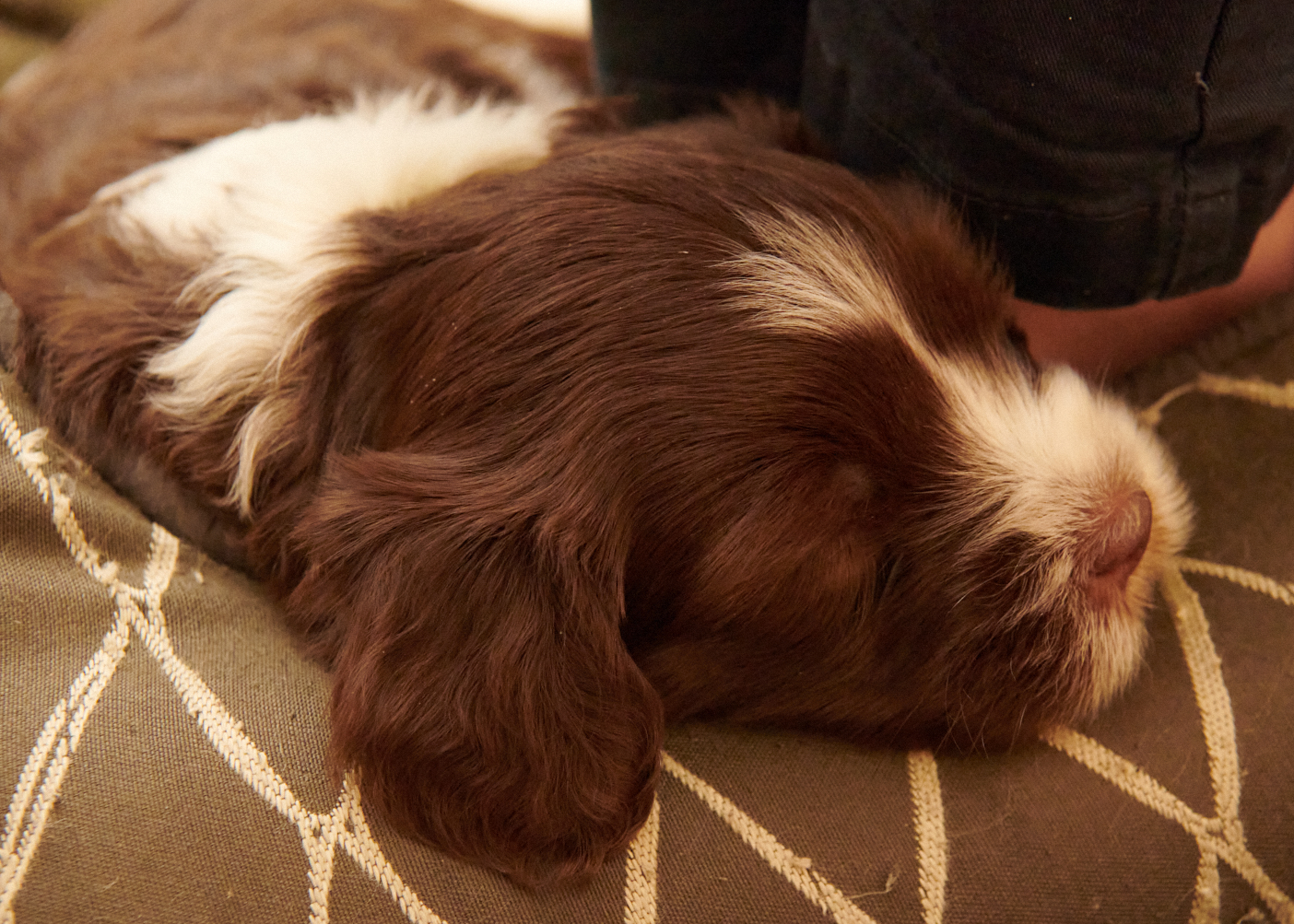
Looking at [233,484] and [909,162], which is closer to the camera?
[233,484]

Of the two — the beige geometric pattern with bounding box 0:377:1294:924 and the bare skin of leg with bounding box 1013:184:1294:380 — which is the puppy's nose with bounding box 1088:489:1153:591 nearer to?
the beige geometric pattern with bounding box 0:377:1294:924

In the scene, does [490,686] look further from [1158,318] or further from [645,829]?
[1158,318]

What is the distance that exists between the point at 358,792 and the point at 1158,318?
1.50 meters

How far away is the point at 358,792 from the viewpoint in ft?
4.08

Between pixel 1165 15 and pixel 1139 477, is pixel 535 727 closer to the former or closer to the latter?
pixel 1139 477

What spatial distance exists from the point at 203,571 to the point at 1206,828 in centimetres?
140

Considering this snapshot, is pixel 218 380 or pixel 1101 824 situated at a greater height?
pixel 218 380

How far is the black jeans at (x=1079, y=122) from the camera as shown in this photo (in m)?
1.28

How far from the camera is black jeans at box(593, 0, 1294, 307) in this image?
4.19 ft

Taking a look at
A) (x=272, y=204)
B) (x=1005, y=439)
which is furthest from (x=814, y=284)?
(x=272, y=204)

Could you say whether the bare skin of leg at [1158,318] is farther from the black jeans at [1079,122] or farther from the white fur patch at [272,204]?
the white fur patch at [272,204]

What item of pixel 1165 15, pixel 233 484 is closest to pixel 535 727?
pixel 233 484

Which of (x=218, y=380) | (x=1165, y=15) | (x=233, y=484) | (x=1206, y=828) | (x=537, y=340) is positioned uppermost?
(x=1165, y=15)

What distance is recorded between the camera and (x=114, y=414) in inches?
59.3
